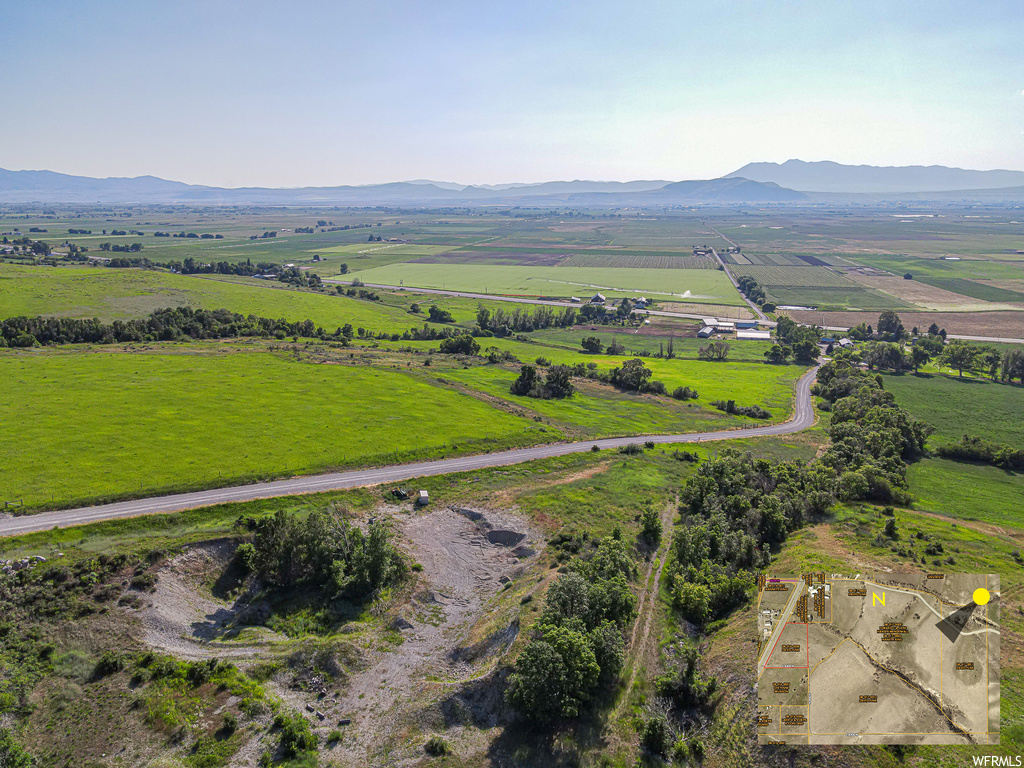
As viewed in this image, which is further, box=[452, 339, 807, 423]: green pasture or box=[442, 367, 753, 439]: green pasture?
box=[452, 339, 807, 423]: green pasture

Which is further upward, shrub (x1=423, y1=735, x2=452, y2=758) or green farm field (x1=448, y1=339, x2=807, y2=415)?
green farm field (x1=448, y1=339, x2=807, y2=415)

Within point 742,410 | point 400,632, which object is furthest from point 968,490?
point 400,632

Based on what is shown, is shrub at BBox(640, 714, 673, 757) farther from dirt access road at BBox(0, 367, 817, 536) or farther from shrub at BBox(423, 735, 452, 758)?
dirt access road at BBox(0, 367, 817, 536)

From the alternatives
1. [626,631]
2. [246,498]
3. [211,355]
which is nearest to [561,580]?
[626,631]

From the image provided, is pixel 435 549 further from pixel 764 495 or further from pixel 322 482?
pixel 764 495

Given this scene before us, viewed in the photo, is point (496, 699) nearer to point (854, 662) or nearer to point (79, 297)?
point (854, 662)

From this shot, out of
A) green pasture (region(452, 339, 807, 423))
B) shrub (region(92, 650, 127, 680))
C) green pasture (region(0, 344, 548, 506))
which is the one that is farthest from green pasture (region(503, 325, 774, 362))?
shrub (region(92, 650, 127, 680))

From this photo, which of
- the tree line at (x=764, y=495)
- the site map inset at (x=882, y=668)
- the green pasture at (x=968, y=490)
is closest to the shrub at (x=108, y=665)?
the site map inset at (x=882, y=668)

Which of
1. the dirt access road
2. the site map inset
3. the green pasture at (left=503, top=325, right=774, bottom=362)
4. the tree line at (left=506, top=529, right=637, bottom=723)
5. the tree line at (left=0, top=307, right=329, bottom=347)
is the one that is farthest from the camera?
the green pasture at (left=503, top=325, right=774, bottom=362)
